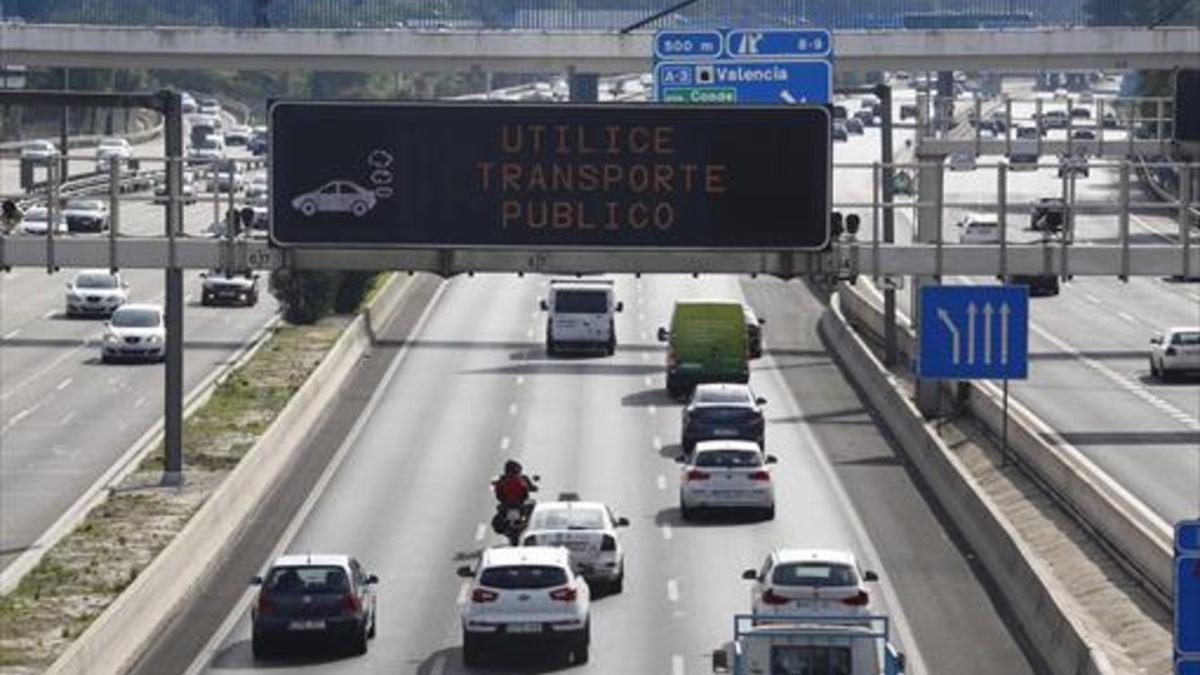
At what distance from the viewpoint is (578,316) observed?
8369cm

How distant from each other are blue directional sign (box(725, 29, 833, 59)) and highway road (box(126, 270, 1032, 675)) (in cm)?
766

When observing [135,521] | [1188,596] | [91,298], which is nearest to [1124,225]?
[135,521]

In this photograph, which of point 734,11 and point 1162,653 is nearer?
point 1162,653

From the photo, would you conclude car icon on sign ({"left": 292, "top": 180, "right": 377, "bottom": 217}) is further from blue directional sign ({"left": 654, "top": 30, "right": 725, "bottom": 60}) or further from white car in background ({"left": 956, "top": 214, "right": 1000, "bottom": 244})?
white car in background ({"left": 956, "top": 214, "right": 1000, "bottom": 244})

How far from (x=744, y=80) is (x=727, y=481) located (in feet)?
36.2

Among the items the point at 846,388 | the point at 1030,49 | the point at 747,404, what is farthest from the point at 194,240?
the point at 1030,49

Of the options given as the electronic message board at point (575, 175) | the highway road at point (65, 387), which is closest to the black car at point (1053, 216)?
the electronic message board at point (575, 175)

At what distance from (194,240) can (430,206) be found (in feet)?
12.7

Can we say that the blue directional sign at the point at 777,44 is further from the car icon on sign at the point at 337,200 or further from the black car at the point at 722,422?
the car icon on sign at the point at 337,200

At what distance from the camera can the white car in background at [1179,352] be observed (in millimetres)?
77875

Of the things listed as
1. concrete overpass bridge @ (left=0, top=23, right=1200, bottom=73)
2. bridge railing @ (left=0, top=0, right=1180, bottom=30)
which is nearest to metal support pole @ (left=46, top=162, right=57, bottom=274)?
concrete overpass bridge @ (left=0, top=23, right=1200, bottom=73)

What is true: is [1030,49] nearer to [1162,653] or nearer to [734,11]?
[734,11]

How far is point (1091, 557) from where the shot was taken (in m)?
46.9

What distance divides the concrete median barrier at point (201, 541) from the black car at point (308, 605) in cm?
172
